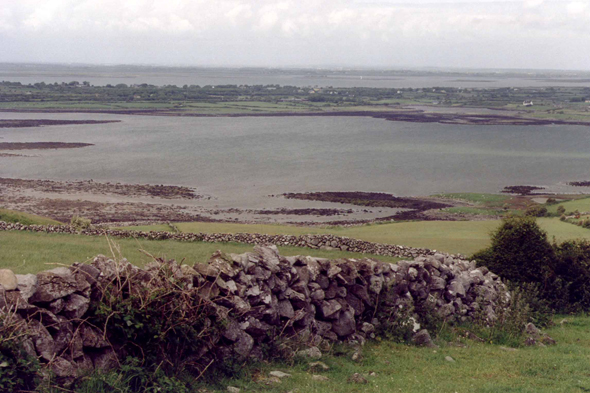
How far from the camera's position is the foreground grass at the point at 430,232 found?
22.4 metres

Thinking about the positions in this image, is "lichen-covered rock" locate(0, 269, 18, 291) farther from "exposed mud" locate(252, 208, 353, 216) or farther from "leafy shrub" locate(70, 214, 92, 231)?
"exposed mud" locate(252, 208, 353, 216)

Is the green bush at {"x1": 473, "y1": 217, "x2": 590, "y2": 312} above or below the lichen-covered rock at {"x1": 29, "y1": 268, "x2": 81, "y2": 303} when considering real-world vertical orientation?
below

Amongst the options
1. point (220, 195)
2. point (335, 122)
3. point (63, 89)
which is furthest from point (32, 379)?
point (63, 89)

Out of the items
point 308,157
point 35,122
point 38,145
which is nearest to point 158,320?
point 308,157

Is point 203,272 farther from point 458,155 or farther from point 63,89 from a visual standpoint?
point 63,89

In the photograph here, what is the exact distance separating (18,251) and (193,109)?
120 m

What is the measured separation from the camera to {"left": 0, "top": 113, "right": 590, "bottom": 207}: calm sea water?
56.8 m

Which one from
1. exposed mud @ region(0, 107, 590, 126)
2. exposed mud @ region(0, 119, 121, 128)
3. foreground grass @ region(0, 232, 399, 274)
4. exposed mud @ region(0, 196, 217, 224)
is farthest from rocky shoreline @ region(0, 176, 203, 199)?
exposed mud @ region(0, 107, 590, 126)

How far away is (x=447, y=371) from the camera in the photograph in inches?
349

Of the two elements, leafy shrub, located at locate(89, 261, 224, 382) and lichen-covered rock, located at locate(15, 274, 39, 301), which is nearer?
lichen-covered rock, located at locate(15, 274, 39, 301)

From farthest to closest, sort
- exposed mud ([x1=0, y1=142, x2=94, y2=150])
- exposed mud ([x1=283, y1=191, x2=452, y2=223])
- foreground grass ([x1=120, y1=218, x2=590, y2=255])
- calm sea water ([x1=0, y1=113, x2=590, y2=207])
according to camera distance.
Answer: exposed mud ([x1=0, y1=142, x2=94, y2=150]) → calm sea water ([x1=0, y1=113, x2=590, y2=207]) → exposed mud ([x1=283, y1=191, x2=452, y2=223]) → foreground grass ([x1=120, y1=218, x2=590, y2=255])

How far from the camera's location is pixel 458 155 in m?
74.4

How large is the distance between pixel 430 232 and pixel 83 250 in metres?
17.4

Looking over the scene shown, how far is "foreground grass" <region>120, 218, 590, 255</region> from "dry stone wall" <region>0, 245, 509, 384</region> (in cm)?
923
